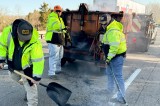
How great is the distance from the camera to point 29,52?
4059 mm

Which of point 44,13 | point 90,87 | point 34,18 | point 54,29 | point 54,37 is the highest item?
point 44,13

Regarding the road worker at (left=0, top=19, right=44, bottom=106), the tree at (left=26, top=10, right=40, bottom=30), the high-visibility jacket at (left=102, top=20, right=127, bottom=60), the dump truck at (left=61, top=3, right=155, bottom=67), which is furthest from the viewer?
the tree at (left=26, top=10, right=40, bottom=30)

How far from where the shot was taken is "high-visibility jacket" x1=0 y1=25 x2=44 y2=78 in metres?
4.02

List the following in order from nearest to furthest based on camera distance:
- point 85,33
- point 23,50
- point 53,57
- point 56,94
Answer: point 23,50 < point 56,94 < point 53,57 < point 85,33

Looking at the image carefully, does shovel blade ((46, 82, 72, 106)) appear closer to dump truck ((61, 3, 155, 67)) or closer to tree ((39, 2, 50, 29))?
dump truck ((61, 3, 155, 67))

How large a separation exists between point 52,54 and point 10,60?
123 inches

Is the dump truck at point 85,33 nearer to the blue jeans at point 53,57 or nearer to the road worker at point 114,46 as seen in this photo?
the blue jeans at point 53,57

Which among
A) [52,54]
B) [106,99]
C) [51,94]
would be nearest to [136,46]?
[52,54]

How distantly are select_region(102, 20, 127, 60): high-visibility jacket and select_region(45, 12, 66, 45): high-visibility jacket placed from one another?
7.33 feet

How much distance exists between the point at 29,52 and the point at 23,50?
0.10m

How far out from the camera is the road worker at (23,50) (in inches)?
155

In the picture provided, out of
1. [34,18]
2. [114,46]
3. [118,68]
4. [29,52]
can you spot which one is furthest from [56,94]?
[34,18]

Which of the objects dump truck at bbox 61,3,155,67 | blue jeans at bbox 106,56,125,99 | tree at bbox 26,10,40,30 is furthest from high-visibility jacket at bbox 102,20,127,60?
tree at bbox 26,10,40,30

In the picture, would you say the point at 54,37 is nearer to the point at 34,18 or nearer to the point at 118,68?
the point at 118,68
